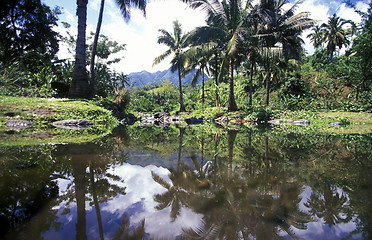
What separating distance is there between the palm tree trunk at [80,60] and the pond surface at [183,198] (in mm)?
9246

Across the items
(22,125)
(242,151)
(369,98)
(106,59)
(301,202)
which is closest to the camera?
(301,202)

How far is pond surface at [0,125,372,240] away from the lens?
1225mm

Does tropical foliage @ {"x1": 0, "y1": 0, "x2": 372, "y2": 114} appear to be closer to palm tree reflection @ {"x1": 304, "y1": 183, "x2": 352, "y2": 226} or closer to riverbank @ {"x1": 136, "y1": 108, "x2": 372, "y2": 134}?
riverbank @ {"x1": 136, "y1": 108, "x2": 372, "y2": 134}

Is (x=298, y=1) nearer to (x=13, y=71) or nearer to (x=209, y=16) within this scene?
(x=209, y=16)

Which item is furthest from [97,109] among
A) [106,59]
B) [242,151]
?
[106,59]

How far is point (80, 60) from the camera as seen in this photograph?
36.6 ft

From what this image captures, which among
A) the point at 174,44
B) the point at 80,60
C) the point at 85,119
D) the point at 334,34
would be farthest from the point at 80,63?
the point at 334,34

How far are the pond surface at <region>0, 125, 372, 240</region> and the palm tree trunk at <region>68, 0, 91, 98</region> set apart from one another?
925 cm

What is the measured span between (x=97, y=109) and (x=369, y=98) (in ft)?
51.9

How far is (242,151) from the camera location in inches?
138

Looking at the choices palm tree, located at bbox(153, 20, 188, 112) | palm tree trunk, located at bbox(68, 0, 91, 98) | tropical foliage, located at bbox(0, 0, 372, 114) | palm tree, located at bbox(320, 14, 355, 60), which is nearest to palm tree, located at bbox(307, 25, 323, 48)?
palm tree, located at bbox(320, 14, 355, 60)

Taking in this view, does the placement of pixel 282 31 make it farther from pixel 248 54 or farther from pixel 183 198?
pixel 183 198

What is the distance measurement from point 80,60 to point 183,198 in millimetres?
11682

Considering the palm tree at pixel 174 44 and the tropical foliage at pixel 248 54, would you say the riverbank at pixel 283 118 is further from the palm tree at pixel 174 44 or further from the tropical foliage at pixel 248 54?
the palm tree at pixel 174 44
